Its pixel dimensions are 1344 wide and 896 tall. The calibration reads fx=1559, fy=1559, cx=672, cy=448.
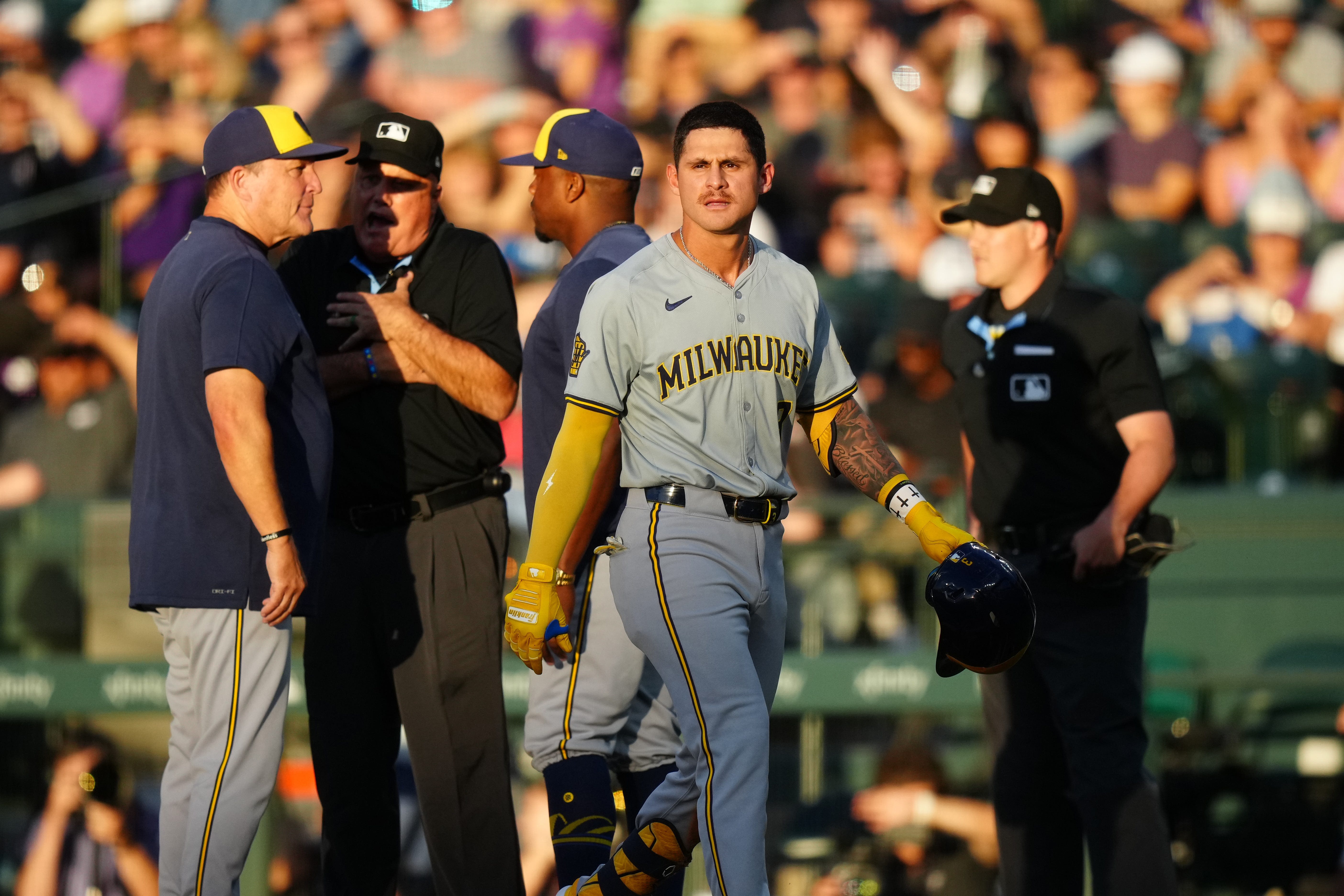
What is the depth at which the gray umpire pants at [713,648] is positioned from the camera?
3818 millimetres

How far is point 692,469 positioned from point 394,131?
5.30ft

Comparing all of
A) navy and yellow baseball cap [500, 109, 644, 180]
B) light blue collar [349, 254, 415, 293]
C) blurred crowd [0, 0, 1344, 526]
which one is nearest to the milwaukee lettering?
navy and yellow baseball cap [500, 109, 644, 180]

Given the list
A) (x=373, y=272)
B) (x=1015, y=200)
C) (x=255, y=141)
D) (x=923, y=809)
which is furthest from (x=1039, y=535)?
(x=255, y=141)

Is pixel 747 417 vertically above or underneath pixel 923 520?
above

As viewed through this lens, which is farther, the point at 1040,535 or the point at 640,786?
the point at 1040,535

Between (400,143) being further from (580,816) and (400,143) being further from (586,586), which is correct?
(580,816)

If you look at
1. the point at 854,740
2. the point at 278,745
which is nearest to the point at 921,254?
the point at 854,740

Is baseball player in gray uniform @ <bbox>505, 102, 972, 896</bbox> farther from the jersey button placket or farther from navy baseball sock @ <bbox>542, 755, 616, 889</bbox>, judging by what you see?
navy baseball sock @ <bbox>542, 755, 616, 889</bbox>

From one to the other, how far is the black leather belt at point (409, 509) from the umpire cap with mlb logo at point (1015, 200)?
198 cm

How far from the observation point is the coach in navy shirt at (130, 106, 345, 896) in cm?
407

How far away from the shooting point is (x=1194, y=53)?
10.9 meters

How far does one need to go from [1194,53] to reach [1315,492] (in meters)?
4.75

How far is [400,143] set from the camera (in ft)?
15.8

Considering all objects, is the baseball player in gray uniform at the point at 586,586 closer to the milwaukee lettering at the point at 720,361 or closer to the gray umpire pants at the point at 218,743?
the milwaukee lettering at the point at 720,361
